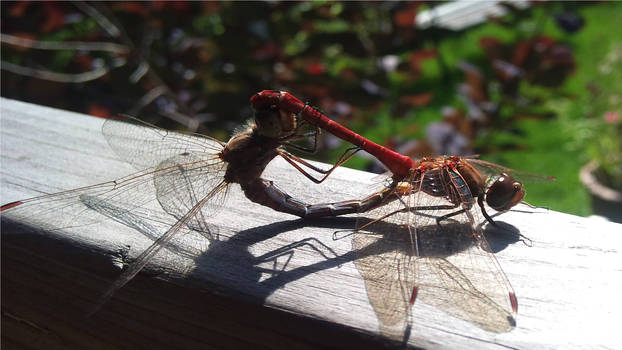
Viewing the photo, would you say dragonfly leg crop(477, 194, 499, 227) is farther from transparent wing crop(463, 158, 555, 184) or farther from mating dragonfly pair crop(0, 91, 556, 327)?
transparent wing crop(463, 158, 555, 184)

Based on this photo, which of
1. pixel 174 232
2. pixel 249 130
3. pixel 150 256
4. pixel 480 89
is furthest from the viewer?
pixel 480 89

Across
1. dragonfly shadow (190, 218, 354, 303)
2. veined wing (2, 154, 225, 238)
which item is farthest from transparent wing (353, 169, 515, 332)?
veined wing (2, 154, 225, 238)

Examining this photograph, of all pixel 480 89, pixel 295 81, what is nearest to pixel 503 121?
pixel 480 89

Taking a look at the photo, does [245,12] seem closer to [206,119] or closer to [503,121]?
[206,119]

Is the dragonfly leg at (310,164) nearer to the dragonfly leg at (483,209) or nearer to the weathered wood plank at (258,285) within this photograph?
the weathered wood plank at (258,285)

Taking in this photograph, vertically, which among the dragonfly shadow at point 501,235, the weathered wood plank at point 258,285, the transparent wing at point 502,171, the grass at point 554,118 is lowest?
the weathered wood plank at point 258,285

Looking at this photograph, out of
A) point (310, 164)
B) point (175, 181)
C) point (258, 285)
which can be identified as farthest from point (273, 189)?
point (258, 285)

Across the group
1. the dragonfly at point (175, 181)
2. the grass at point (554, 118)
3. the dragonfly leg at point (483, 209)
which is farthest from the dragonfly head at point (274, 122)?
the grass at point (554, 118)
